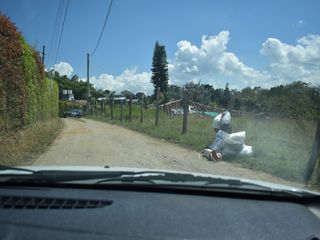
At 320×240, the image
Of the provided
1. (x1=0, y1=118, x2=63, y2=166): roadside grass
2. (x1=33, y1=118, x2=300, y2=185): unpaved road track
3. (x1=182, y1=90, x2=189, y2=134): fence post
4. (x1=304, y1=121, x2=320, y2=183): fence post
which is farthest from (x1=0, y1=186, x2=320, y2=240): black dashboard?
(x1=182, y1=90, x2=189, y2=134): fence post

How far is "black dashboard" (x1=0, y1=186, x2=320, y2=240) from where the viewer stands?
2.44 metres

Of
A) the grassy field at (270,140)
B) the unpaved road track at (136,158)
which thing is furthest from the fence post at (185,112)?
the unpaved road track at (136,158)

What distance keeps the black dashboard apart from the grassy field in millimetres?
8106

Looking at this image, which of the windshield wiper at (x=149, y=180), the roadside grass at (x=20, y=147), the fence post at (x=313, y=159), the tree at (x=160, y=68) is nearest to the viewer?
the windshield wiper at (x=149, y=180)

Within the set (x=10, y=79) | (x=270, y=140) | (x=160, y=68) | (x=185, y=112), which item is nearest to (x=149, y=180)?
(x=10, y=79)

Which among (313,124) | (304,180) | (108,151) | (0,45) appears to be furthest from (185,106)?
(304,180)

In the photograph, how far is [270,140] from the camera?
1658 cm

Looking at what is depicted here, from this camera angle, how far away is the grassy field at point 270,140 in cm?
1218

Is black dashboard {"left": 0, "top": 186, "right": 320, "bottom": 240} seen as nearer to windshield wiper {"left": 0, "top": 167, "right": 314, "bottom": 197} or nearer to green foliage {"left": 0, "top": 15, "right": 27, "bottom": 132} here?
windshield wiper {"left": 0, "top": 167, "right": 314, "bottom": 197}

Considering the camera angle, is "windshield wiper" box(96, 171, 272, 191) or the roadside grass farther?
the roadside grass

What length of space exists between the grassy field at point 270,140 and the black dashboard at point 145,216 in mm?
8106

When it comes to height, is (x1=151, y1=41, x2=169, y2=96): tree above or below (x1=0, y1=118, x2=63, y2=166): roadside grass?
above

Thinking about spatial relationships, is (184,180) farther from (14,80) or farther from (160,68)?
(160,68)

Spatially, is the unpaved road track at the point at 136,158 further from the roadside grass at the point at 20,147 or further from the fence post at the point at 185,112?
the fence post at the point at 185,112
